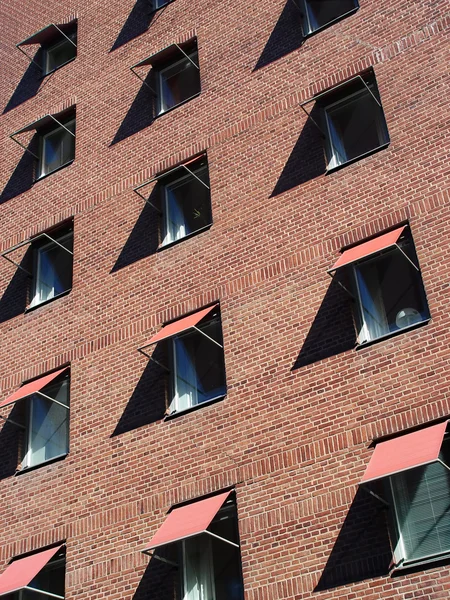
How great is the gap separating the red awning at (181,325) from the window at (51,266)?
369 centimetres

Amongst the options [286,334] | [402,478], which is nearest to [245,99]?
[286,334]

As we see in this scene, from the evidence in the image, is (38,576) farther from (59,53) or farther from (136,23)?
(59,53)

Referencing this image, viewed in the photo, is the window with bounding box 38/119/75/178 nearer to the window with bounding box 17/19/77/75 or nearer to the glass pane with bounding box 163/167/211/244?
the window with bounding box 17/19/77/75

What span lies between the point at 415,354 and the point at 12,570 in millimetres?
8257

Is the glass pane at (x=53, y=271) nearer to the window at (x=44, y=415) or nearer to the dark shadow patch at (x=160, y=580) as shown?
the window at (x=44, y=415)

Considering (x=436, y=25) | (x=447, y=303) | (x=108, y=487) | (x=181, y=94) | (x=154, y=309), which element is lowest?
(x=108, y=487)

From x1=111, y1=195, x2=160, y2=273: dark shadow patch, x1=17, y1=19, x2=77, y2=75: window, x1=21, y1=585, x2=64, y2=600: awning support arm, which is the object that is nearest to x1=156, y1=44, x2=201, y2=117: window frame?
x1=111, y1=195, x2=160, y2=273: dark shadow patch

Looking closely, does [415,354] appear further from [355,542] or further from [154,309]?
[154,309]

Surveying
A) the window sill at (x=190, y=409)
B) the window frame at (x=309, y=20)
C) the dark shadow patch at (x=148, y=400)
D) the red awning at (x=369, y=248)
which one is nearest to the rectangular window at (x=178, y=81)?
the window frame at (x=309, y=20)

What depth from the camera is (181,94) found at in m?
21.4

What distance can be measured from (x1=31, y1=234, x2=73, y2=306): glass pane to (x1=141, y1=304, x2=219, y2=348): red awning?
3.82 m

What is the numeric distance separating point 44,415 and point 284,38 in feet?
30.5

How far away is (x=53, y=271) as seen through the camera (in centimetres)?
2108

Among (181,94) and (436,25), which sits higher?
(181,94)
